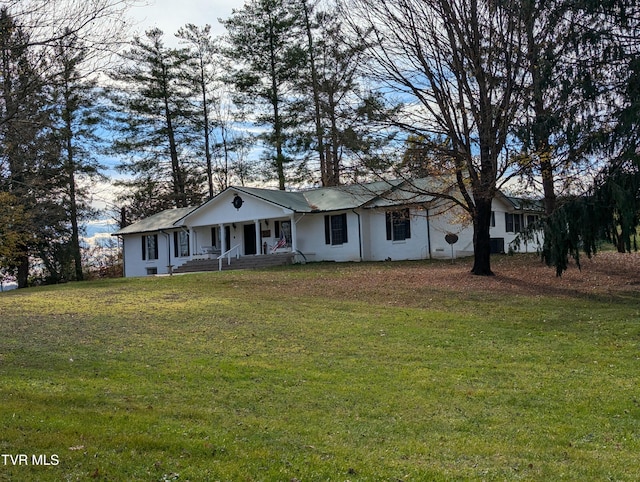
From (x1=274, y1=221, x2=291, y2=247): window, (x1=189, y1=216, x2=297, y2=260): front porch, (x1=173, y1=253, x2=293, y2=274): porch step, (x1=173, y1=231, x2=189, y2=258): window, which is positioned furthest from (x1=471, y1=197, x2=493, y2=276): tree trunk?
(x1=173, y1=231, x2=189, y2=258): window

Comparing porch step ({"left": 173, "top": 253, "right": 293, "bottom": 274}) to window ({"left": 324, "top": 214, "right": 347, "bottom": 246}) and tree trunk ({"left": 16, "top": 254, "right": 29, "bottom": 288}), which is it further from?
tree trunk ({"left": 16, "top": 254, "right": 29, "bottom": 288})

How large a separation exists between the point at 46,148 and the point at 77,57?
4385 millimetres

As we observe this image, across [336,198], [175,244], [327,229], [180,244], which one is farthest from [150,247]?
[336,198]

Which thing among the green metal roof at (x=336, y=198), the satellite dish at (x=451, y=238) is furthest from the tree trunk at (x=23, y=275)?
the satellite dish at (x=451, y=238)

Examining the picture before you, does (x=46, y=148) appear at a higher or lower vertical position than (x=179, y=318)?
higher

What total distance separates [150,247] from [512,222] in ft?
74.7

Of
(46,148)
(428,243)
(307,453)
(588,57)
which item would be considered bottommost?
(307,453)

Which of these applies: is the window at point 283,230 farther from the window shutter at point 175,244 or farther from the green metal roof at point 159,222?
the window shutter at point 175,244

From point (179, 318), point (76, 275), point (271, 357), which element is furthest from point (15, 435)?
point (76, 275)

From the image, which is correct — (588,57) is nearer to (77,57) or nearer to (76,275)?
(77,57)

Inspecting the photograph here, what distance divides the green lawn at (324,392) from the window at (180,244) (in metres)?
21.9

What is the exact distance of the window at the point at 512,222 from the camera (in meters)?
33.8

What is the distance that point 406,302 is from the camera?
1650 centimetres

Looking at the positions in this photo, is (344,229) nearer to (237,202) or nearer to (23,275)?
(237,202)
